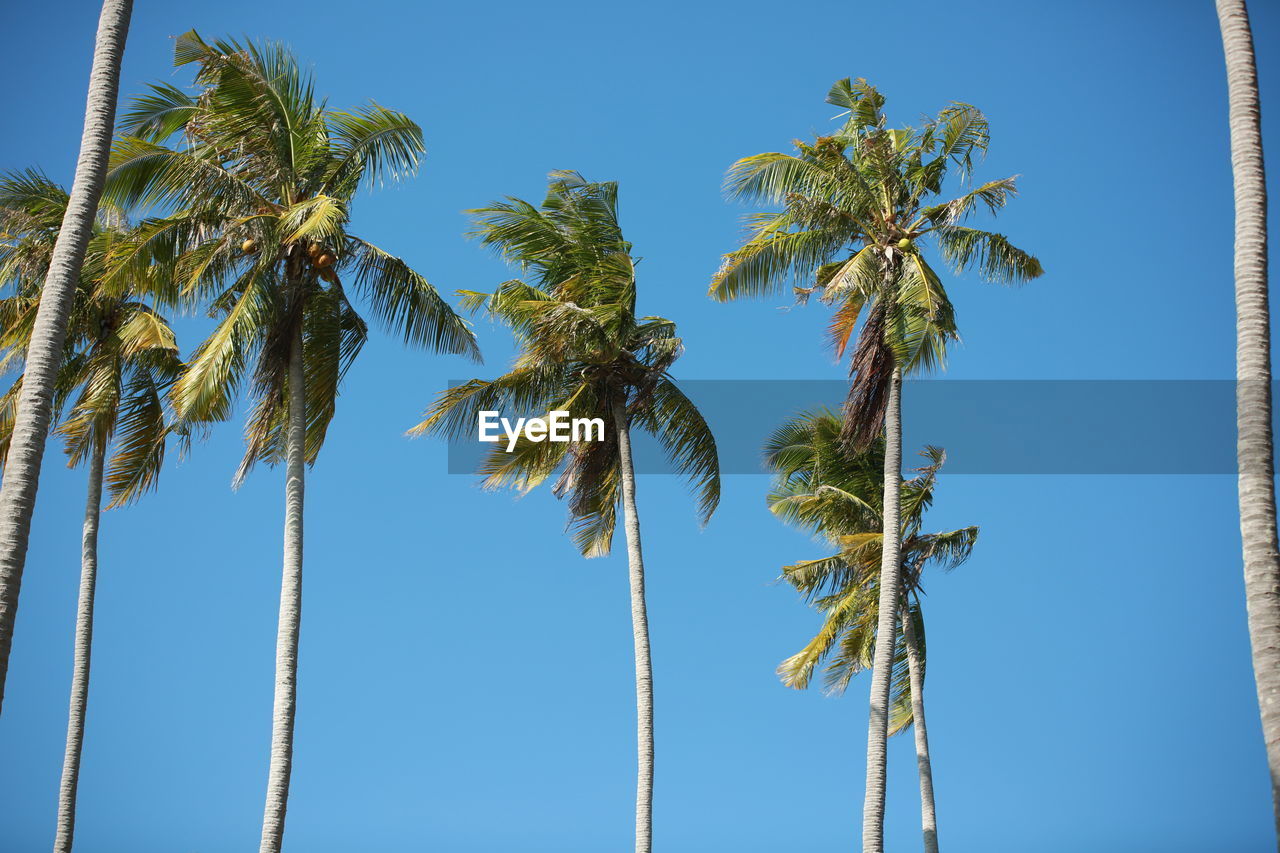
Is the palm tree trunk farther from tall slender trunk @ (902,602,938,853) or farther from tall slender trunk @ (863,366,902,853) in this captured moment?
tall slender trunk @ (902,602,938,853)

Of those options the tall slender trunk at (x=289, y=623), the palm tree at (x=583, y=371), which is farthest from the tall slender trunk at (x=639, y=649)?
the tall slender trunk at (x=289, y=623)

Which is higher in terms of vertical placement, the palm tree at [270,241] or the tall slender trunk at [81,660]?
the palm tree at [270,241]

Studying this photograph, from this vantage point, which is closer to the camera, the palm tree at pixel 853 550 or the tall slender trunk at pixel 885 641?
the tall slender trunk at pixel 885 641

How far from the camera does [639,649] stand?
22.4m

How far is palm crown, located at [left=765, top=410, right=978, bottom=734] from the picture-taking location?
1117 inches

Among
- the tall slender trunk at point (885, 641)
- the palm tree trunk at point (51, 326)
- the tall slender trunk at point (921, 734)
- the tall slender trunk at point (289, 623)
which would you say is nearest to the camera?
the palm tree trunk at point (51, 326)

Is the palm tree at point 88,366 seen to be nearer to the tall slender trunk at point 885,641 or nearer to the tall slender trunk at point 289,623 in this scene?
the tall slender trunk at point 289,623

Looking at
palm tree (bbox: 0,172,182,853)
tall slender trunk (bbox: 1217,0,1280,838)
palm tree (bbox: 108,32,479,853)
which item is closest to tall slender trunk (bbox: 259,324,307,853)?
palm tree (bbox: 108,32,479,853)

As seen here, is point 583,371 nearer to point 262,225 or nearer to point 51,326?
point 262,225

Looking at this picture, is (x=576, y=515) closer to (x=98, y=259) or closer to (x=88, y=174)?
(x=98, y=259)

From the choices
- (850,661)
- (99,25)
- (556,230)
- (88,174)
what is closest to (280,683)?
(88,174)

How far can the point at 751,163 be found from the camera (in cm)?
2317

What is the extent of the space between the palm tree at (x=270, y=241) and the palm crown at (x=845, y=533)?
1044 cm

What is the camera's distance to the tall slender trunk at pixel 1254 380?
1295 centimetres
